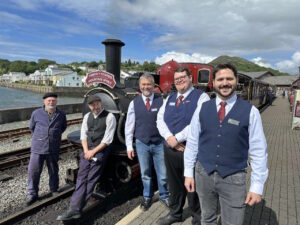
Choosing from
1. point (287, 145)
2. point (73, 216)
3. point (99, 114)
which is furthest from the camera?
point (287, 145)

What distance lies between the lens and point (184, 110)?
287 cm

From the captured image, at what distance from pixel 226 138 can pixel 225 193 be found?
1.69 ft

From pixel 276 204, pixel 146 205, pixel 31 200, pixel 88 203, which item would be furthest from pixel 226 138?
pixel 31 200

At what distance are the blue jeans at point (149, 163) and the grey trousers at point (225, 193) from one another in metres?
1.21

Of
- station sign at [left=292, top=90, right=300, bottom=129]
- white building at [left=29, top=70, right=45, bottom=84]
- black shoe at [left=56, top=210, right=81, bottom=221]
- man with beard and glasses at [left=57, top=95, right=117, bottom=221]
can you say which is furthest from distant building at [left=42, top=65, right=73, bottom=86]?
black shoe at [left=56, top=210, right=81, bottom=221]

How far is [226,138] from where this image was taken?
80.7 inches

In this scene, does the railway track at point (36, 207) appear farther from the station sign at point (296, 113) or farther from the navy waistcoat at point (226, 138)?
the station sign at point (296, 113)

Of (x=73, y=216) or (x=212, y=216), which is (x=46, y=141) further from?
(x=212, y=216)

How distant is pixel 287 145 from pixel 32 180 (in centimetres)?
788

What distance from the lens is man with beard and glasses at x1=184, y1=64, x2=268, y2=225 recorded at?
201cm

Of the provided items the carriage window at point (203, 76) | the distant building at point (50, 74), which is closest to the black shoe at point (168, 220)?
the carriage window at point (203, 76)

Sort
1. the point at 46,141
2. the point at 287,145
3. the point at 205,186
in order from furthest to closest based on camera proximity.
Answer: the point at 287,145 → the point at 46,141 → the point at 205,186

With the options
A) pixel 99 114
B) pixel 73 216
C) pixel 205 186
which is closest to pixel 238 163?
pixel 205 186

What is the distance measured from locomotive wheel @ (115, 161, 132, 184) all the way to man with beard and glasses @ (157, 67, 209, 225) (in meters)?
A: 1.34
